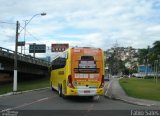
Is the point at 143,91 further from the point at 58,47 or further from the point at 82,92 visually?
the point at 58,47

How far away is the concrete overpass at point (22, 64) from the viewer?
206 ft

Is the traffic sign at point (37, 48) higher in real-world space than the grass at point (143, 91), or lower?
higher

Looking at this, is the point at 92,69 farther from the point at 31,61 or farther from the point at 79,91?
the point at 31,61

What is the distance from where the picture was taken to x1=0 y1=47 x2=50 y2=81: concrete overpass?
6293 cm

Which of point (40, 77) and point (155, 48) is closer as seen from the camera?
point (40, 77)

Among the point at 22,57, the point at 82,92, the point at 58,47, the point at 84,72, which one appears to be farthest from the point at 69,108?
the point at 58,47

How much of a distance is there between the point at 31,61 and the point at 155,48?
69.8 meters

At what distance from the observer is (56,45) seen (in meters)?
105

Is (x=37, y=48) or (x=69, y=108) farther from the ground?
(x=37, y=48)

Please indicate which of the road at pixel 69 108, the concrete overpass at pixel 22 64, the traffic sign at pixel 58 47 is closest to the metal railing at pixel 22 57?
the concrete overpass at pixel 22 64

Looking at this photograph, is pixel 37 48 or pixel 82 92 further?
pixel 37 48

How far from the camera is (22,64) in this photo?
7388cm

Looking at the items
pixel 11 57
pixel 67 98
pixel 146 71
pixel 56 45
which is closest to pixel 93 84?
pixel 67 98

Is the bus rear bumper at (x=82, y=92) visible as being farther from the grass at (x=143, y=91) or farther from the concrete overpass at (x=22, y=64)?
the concrete overpass at (x=22, y=64)
